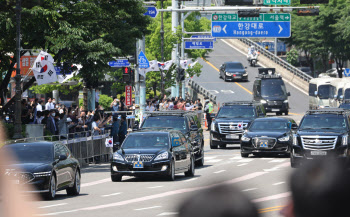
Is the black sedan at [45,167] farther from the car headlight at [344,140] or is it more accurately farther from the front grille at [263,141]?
the front grille at [263,141]

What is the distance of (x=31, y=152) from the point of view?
1761 cm

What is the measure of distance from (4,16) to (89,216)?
526 inches

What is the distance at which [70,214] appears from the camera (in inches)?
571

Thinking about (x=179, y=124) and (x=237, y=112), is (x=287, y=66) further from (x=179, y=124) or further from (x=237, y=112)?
(x=179, y=124)

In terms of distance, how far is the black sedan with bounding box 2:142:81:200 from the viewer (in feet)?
54.6

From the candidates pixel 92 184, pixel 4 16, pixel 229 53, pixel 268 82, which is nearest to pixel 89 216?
pixel 92 184

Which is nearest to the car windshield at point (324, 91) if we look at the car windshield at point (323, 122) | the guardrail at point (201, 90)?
the guardrail at point (201, 90)

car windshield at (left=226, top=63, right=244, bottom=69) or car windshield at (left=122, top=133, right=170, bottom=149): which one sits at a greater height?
car windshield at (left=226, top=63, right=244, bottom=69)

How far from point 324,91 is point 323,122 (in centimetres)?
3403

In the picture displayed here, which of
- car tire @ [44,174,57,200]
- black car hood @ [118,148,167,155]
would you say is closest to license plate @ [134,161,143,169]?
black car hood @ [118,148,167,155]

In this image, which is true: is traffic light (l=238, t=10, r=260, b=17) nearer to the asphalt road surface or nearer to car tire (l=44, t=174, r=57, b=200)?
the asphalt road surface

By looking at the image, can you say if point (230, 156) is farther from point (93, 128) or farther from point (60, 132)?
point (60, 132)

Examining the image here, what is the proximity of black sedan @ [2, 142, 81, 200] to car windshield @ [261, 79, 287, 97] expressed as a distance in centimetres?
4354

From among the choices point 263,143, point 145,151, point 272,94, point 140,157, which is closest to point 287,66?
point 272,94
